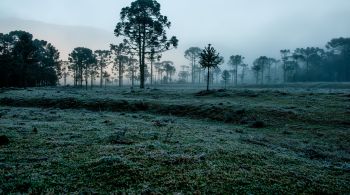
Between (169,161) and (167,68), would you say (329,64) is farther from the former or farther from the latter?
(169,161)

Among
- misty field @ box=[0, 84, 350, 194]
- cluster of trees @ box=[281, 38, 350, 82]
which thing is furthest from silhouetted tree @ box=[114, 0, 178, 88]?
cluster of trees @ box=[281, 38, 350, 82]

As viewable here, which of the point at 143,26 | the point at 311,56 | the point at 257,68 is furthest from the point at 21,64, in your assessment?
the point at 311,56

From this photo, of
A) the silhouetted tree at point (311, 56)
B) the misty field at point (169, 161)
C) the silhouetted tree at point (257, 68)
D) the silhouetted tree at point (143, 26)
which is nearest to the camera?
the misty field at point (169, 161)

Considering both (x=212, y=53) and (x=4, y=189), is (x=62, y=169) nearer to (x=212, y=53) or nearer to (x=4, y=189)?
(x=4, y=189)

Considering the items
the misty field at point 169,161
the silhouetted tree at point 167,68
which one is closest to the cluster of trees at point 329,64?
the silhouetted tree at point 167,68

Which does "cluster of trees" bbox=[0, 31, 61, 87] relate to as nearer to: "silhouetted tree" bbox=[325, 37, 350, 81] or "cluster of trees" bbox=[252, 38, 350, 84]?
"cluster of trees" bbox=[252, 38, 350, 84]

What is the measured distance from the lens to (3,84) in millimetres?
74875

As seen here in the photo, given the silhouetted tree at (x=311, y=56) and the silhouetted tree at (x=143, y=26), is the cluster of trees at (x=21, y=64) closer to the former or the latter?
the silhouetted tree at (x=143, y=26)

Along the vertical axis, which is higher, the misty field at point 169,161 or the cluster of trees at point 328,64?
the cluster of trees at point 328,64

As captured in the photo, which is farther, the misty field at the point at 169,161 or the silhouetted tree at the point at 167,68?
the silhouetted tree at the point at 167,68

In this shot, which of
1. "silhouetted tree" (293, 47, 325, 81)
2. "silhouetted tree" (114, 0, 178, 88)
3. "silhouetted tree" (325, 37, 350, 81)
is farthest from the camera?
"silhouetted tree" (293, 47, 325, 81)

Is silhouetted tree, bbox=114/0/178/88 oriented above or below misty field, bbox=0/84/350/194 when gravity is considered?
above

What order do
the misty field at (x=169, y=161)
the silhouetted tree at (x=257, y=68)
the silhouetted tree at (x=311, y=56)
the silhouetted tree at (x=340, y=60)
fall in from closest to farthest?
the misty field at (x=169, y=161)
the silhouetted tree at (x=257, y=68)
the silhouetted tree at (x=340, y=60)
the silhouetted tree at (x=311, y=56)

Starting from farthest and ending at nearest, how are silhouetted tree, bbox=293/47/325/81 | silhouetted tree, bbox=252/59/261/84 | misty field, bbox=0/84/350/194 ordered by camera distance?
silhouetted tree, bbox=293/47/325/81 < silhouetted tree, bbox=252/59/261/84 < misty field, bbox=0/84/350/194
